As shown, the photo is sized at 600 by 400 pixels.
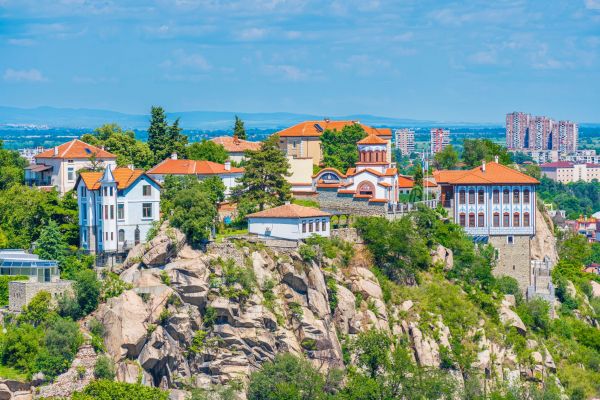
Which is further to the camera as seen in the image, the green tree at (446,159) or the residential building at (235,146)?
the green tree at (446,159)

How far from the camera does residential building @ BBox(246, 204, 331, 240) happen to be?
6838 centimetres

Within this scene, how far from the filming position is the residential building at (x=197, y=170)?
7856 cm

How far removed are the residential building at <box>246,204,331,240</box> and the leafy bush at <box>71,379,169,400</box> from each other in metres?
14.2

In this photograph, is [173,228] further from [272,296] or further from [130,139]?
[130,139]

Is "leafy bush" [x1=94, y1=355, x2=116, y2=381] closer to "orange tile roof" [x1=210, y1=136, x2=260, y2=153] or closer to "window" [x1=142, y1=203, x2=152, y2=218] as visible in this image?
"window" [x1=142, y1=203, x2=152, y2=218]

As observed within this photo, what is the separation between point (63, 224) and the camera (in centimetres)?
6969

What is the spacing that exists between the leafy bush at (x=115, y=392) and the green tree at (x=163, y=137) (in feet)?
98.6

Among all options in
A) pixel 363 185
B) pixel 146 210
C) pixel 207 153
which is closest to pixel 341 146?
pixel 207 153

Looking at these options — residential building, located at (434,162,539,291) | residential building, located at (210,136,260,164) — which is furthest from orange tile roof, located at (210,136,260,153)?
residential building, located at (434,162,539,291)

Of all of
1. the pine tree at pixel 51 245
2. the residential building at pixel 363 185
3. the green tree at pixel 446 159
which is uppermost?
the green tree at pixel 446 159

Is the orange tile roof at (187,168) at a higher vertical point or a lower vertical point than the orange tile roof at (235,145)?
lower

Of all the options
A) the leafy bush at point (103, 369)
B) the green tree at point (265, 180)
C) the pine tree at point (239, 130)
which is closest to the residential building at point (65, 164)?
the green tree at point (265, 180)

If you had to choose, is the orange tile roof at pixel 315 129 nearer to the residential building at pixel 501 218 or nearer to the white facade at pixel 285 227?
the residential building at pixel 501 218

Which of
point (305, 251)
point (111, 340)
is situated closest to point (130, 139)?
point (305, 251)
